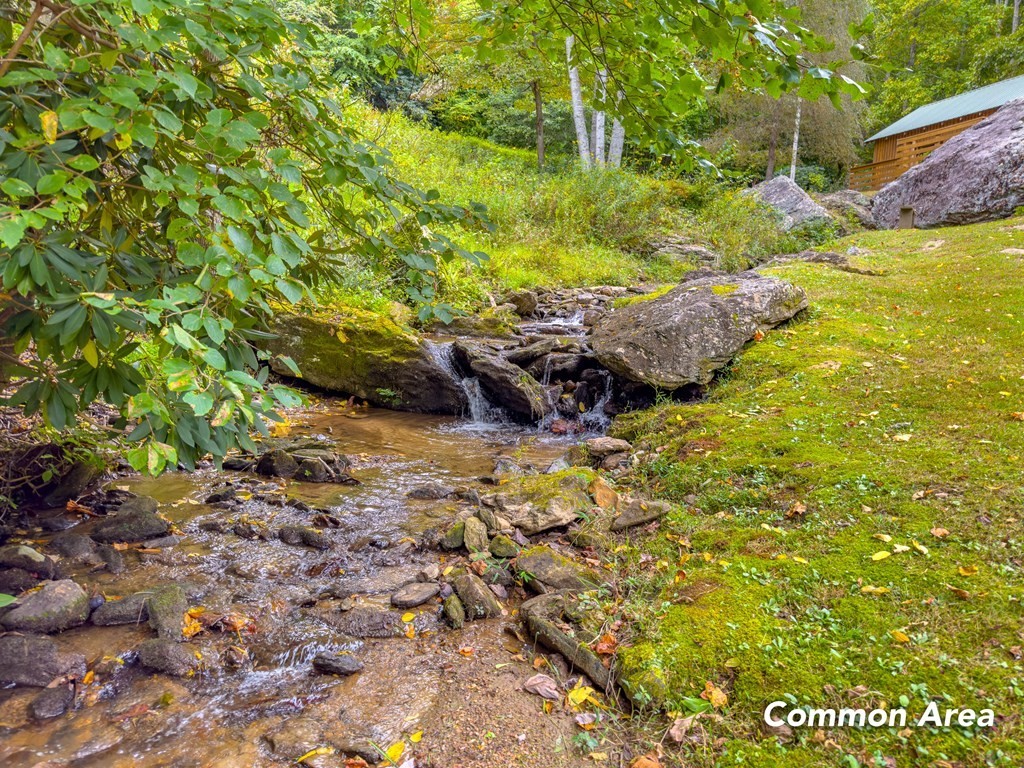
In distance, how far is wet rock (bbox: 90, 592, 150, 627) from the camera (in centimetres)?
327

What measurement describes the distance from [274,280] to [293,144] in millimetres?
1000

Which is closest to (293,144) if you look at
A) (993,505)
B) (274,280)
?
(274,280)

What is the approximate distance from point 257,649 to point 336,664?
1.60 feet

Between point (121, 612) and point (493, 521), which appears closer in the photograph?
point (121, 612)

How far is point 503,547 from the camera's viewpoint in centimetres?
398

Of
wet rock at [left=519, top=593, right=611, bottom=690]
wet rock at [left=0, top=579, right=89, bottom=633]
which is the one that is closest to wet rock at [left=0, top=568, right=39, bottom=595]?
wet rock at [left=0, top=579, right=89, bottom=633]

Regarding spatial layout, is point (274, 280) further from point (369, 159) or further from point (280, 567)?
point (280, 567)

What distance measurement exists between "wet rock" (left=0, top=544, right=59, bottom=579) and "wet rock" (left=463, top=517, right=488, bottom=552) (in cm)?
253

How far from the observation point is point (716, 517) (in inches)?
156

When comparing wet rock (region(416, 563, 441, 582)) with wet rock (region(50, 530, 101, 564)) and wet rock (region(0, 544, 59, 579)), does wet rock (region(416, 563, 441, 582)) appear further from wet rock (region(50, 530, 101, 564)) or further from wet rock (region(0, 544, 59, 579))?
wet rock (region(0, 544, 59, 579))

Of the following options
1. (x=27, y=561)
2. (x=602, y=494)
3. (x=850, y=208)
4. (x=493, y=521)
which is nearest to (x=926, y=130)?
(x=850, y=208)

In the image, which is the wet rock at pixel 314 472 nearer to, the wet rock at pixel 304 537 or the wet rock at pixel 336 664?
the wet rock at pixel 304 537

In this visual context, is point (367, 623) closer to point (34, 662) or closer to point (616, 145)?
point (34, 662)

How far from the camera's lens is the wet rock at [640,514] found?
4152mm
